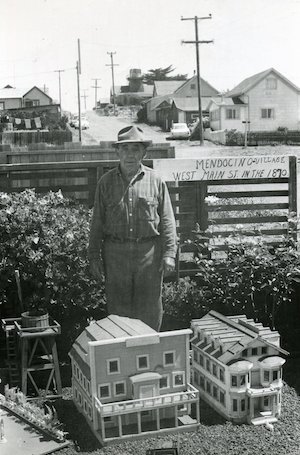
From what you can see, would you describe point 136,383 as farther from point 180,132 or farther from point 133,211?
point 180,132

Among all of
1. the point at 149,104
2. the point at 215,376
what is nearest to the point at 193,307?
the point at 215,376

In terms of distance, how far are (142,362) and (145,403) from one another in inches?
10.4

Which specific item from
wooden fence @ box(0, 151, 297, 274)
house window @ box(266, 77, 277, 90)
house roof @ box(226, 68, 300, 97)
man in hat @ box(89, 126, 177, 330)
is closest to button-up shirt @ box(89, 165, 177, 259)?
man in hat @ box(89, 126, 177, 330)

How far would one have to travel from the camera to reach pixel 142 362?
4586mm

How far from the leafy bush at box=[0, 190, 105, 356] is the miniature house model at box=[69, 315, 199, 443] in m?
1.28

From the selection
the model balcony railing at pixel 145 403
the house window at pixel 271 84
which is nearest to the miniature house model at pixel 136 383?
the model balcony railing at pixel 145 403

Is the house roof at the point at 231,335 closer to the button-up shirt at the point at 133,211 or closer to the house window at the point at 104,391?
the button-up shirt at the point at 133,211

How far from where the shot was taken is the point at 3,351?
20.3 ft

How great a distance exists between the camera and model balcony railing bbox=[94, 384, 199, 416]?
175 inches

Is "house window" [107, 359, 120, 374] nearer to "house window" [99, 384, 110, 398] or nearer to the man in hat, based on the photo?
"house window" [99, 384, 110, 398]

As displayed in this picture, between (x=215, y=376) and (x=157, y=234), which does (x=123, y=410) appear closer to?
(x=215, y=376)

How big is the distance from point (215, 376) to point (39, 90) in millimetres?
59174

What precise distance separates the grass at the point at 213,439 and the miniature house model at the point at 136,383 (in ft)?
0.23

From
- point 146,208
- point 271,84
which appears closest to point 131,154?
point 146,208
